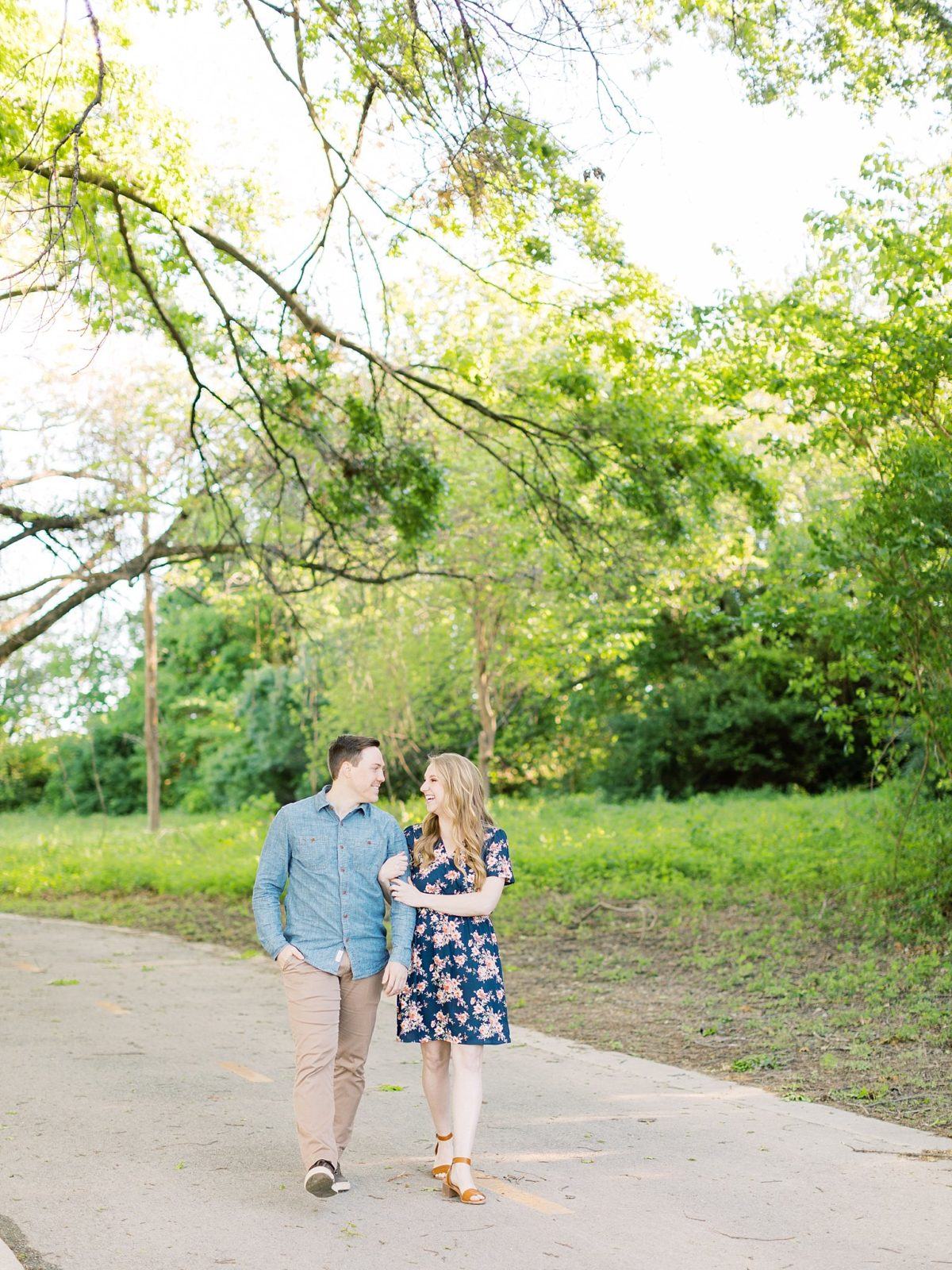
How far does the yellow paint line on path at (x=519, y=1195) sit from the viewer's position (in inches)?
198

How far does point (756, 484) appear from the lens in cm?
1320

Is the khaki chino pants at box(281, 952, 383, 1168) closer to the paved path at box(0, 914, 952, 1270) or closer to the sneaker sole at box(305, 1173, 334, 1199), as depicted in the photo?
the sneaker sole at box(305, 1173, 334, 1199)

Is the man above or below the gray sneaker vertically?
above

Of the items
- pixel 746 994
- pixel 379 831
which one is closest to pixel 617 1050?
pixel 746 994

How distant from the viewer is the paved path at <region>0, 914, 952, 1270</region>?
458cm

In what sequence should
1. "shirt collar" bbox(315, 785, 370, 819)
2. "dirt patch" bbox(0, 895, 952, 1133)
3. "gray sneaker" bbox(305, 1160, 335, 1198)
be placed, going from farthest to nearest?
"dirt patch" bbox(0, 895, 952, 1133) → "shirt collar" bbox(315, 785, 370, 819) → "gray sneaker" bbox(305, 1160, 335, 1198)

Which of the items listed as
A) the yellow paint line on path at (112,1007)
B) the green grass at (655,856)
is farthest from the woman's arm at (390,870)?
the green grass at (655,856)

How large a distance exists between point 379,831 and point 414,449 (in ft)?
27.2

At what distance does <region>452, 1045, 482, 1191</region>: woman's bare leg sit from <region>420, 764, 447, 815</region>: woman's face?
972 mm

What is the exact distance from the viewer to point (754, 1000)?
1006 centimetres

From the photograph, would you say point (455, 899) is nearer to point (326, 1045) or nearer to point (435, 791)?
point (435, 791)

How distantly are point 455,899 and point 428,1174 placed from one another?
1.29 meters

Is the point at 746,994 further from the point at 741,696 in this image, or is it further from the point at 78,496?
the point at 741,696

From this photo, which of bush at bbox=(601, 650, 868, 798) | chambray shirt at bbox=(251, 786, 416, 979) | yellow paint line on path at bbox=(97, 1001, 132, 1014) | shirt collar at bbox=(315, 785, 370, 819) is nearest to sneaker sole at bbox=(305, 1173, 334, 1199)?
chambray shirt at bbox=(251, 786, 416, 979)
